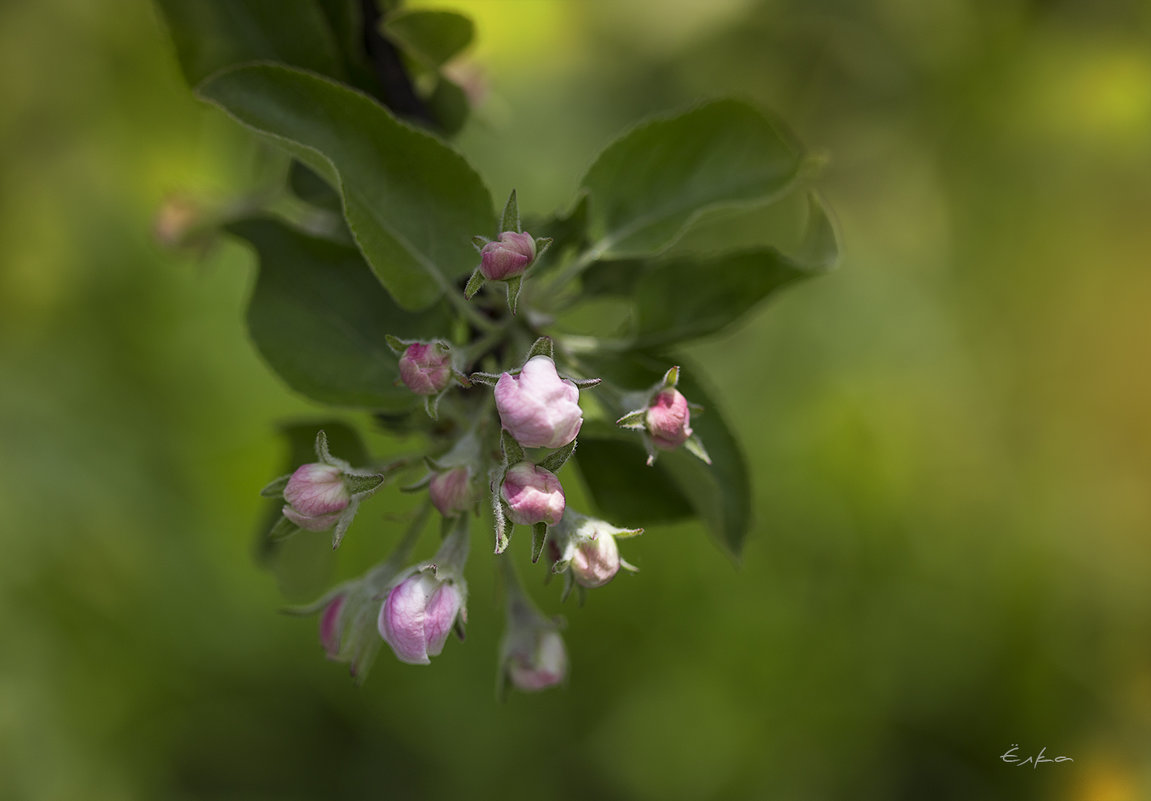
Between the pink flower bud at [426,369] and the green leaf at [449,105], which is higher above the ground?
the green leaf at [449,105]

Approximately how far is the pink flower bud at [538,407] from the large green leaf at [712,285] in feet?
0.95

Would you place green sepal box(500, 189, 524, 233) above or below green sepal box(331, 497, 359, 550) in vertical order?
above

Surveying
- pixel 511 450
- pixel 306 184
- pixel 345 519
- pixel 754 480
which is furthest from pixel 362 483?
pixel 754 480

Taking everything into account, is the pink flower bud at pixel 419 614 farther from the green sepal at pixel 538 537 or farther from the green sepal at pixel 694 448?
the green sepal at pixel 694 448

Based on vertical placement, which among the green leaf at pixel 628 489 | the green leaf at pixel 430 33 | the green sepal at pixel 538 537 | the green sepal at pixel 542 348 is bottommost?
the green leaf at pixel 628 489

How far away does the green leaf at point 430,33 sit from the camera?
77 centimetres

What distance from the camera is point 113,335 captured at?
246cm

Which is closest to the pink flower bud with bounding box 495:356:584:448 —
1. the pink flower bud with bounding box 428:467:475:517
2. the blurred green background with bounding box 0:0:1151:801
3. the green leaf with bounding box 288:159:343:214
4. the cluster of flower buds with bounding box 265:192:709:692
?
the cluster of flower buds with bounding box 265:192:709:692

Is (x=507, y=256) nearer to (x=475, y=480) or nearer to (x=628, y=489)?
(x=475, y=480)

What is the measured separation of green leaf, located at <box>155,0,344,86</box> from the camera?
2.59 feet

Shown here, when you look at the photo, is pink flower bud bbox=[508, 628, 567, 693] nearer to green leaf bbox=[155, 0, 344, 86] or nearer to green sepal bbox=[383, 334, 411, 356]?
green sepal bbox=[383, 334, 411, 356]

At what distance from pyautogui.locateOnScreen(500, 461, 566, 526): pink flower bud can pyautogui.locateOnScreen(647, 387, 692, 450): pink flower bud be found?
10 centimetres

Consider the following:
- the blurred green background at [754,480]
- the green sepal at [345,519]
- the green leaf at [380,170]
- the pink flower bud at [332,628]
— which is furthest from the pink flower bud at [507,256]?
the blurred green background at [754,480]

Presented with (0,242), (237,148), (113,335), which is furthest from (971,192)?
(0,242)
